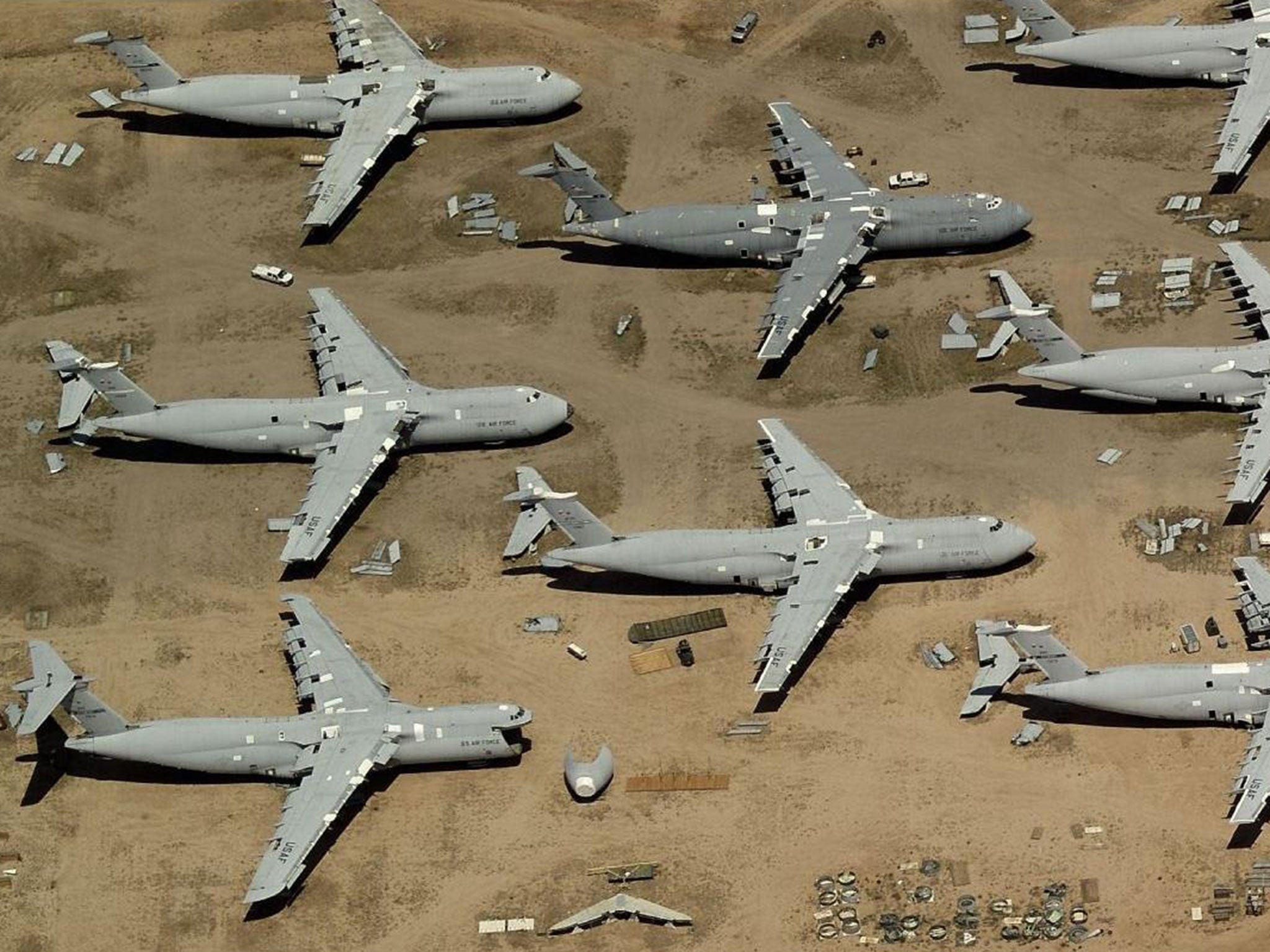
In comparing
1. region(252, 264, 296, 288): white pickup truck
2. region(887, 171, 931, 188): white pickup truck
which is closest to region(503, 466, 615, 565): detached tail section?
region(252, 264, 296, 288): white pickup truck

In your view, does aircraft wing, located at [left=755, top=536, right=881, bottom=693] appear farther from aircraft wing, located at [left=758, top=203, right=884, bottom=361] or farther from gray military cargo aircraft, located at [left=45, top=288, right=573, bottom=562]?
gray military cargo aircraft, located at [left=45, top=288, right=573, bottom=562]

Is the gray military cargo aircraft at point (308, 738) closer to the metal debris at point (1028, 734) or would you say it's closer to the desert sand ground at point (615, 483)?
the desert sand ground at point (615, 483)

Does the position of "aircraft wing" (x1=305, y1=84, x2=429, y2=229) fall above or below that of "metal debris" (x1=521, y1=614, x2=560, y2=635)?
above

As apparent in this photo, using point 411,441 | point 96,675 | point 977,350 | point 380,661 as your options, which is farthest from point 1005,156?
point 96,675

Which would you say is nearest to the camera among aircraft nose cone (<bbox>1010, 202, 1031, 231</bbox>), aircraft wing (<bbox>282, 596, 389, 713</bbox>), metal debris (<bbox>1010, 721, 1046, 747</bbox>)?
metal debris (<bbox>1010, 721, 1046, 747</bbox>)

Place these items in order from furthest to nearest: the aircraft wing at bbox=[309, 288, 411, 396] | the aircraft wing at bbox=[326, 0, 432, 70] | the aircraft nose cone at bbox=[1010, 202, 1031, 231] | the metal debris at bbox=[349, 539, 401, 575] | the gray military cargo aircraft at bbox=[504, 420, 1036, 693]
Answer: the aircraft wing at bbox=[326, 0, 432, 70], the aircraft nose cone at bbox=[1010, 202, 1031, 231], the aircraft wing at bbox=[309, 288, 411, 396], the metal debris at bbox=[349, 539, 401, 575], the gray military cargo aircraft at bbox=[504, 420, 1036, 693]

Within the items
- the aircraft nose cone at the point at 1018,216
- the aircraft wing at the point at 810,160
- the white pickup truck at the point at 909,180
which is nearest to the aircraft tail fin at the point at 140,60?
the aircraft wing at the point at 810,160
